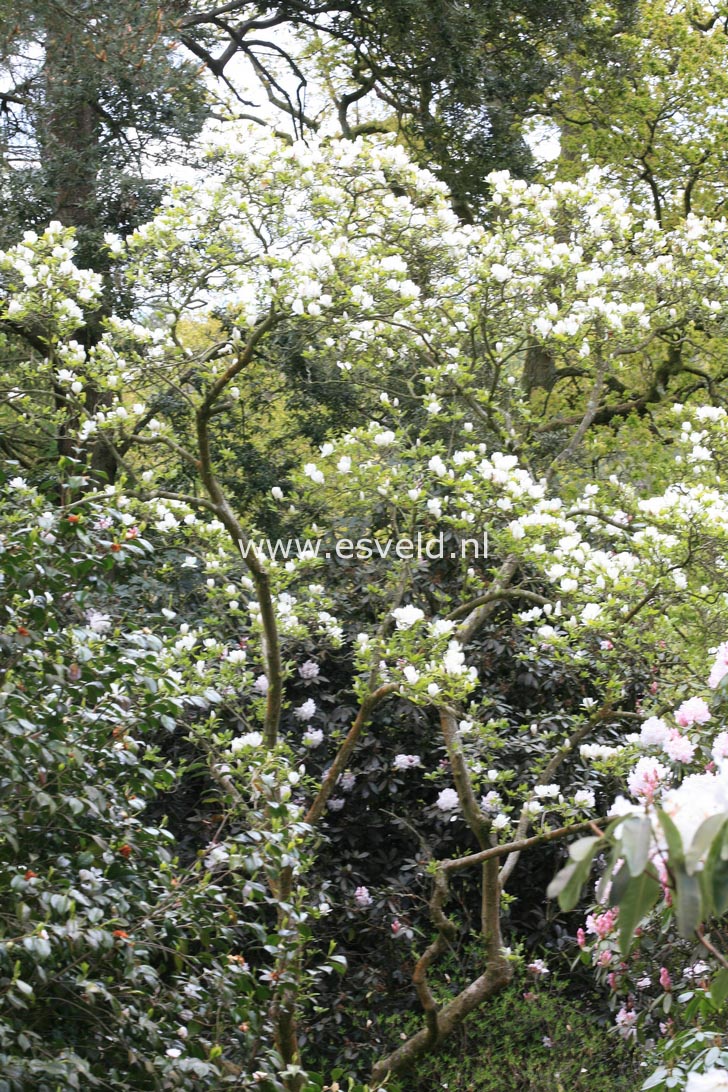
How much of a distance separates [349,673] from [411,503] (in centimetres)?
133

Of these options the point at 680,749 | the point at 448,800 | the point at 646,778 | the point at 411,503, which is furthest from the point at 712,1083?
the point at 448,800

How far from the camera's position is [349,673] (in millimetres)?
5258

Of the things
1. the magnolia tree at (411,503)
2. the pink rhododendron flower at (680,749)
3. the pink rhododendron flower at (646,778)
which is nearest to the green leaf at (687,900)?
the pink rhododendron flower at (646,778)

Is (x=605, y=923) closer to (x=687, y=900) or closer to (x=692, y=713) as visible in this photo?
(x=692, y=713)

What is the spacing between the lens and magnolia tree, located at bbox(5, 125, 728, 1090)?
3.92m

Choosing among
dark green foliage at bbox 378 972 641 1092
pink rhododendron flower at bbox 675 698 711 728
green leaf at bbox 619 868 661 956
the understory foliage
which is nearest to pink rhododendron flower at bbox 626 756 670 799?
the understory foliage

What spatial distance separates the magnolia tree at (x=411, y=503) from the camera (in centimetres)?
392

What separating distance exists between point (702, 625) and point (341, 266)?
212 centimetres

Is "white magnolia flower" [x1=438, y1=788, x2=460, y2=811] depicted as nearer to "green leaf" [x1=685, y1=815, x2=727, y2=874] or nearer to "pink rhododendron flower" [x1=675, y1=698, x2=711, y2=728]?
"pink rhododendron flower" [x1=675, y1=698, x2=711, y2=728]

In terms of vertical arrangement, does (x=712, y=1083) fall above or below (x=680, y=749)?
below

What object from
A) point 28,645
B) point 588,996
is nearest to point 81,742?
point 28,645

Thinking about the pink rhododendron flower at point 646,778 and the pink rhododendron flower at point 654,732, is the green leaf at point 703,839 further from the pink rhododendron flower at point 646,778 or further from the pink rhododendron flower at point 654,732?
the pink rhododendron flower at point 654,732

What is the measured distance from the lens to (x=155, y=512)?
4.64 metres

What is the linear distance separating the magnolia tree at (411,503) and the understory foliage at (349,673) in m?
0.02
